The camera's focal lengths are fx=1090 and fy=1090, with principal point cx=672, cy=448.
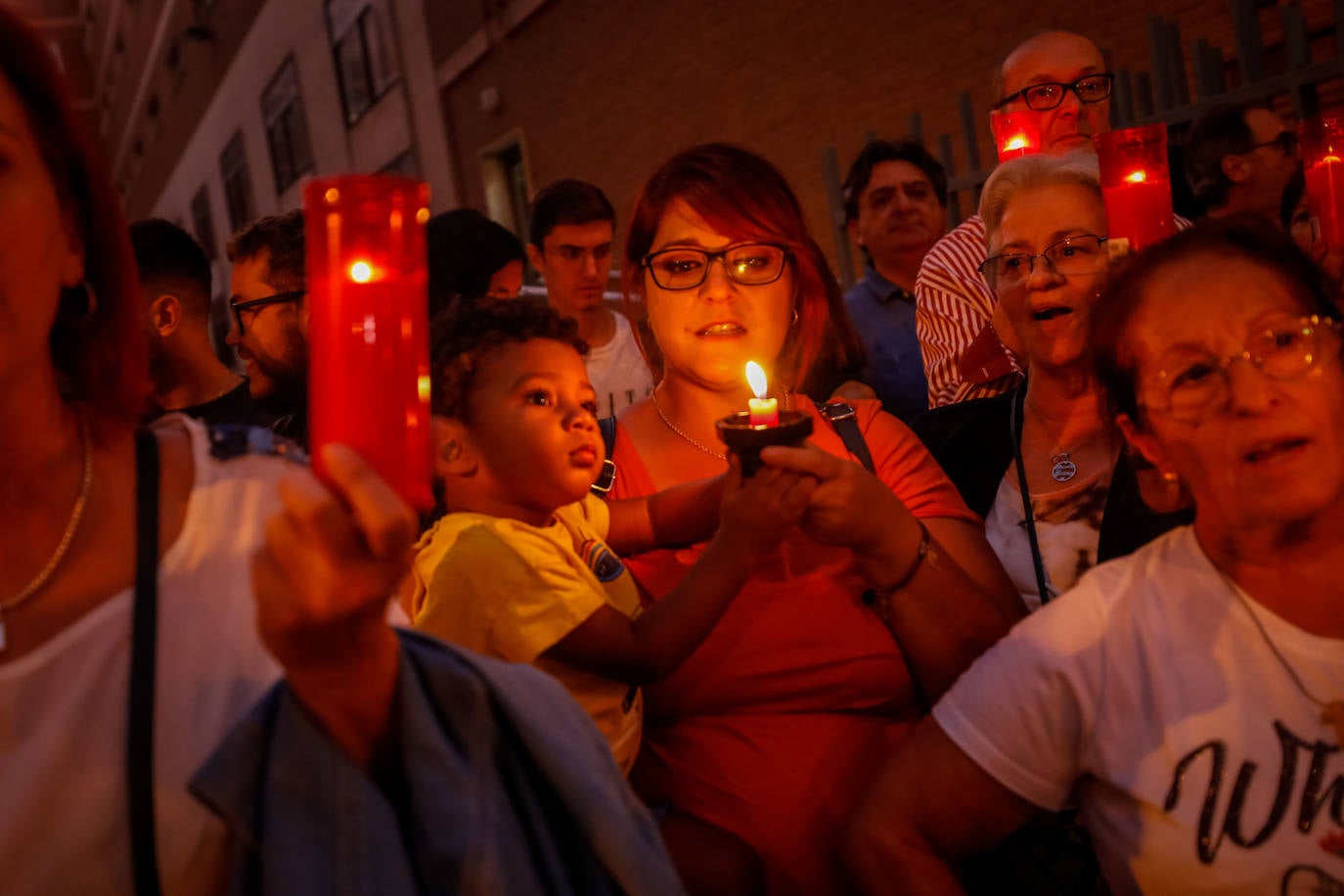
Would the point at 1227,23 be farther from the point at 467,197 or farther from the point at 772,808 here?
the point at 467,197

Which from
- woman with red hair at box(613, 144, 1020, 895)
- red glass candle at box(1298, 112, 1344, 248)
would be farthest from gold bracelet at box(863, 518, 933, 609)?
red glass candle at box(1298, 112, 1344, 248)

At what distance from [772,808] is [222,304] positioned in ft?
64.4

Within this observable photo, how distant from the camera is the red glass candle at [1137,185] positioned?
193 centimetres

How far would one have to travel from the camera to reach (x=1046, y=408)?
2496mm

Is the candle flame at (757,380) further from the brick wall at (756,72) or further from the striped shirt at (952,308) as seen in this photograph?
the brick wall at (756,72)

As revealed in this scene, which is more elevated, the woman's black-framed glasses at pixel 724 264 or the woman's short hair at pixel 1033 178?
the woman's short hair at pixel 1033 178

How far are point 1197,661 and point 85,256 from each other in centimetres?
150

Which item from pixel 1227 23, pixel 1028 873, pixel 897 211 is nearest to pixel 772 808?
pixel 1028 873

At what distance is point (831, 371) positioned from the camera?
2.86 m

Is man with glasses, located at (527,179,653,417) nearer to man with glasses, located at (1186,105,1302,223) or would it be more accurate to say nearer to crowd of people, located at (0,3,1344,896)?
crowd of people, located at (0,3,1344,896)

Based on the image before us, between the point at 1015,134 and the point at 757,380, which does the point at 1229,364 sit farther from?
the point at 1015,134

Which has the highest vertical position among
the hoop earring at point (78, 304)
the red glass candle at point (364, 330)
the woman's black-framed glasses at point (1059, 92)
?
the woman's black-framed glasses at point (1059, 92)

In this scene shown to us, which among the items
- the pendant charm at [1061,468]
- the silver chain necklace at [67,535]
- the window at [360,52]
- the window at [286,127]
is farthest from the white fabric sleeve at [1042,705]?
the window at [286,127]

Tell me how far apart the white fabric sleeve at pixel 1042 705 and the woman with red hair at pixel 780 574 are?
37cm
